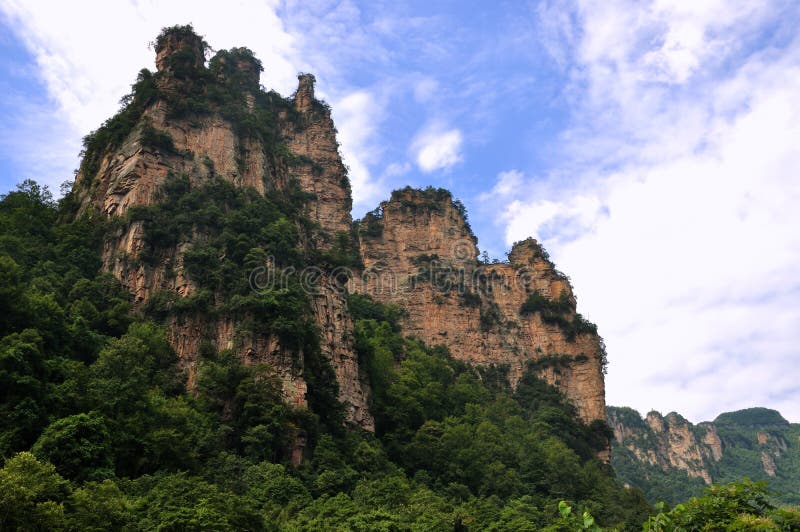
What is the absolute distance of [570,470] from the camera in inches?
1797

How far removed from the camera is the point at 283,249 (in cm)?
4025

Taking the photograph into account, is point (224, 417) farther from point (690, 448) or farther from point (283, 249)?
point (690, 448)

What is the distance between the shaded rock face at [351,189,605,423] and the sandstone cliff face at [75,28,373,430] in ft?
57.6

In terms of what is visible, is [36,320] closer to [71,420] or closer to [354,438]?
[71,420]

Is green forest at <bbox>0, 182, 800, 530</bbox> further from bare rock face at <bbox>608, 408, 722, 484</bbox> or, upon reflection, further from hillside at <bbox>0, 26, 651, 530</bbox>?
bare rock face at <bbox>608, 408, 722, 484</bbox>

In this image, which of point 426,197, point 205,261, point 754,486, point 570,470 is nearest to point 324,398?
point 205,261

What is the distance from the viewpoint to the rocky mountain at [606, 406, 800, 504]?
10350 cm

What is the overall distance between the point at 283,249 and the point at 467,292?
3202 centimetres

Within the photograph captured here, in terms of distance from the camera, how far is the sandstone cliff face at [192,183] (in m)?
34.9

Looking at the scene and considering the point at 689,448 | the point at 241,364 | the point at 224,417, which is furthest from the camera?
the point at 689,448

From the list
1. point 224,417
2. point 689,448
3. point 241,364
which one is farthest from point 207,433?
point 689,448

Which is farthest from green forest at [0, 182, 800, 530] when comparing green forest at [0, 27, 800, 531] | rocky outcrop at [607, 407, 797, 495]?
rocky outcrop at [607, 407, 797, 495]

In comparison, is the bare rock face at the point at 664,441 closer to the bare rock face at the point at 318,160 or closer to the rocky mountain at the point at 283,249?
the rocky mountain at the point at 283,249

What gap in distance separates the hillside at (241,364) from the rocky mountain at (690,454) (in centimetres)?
4763
